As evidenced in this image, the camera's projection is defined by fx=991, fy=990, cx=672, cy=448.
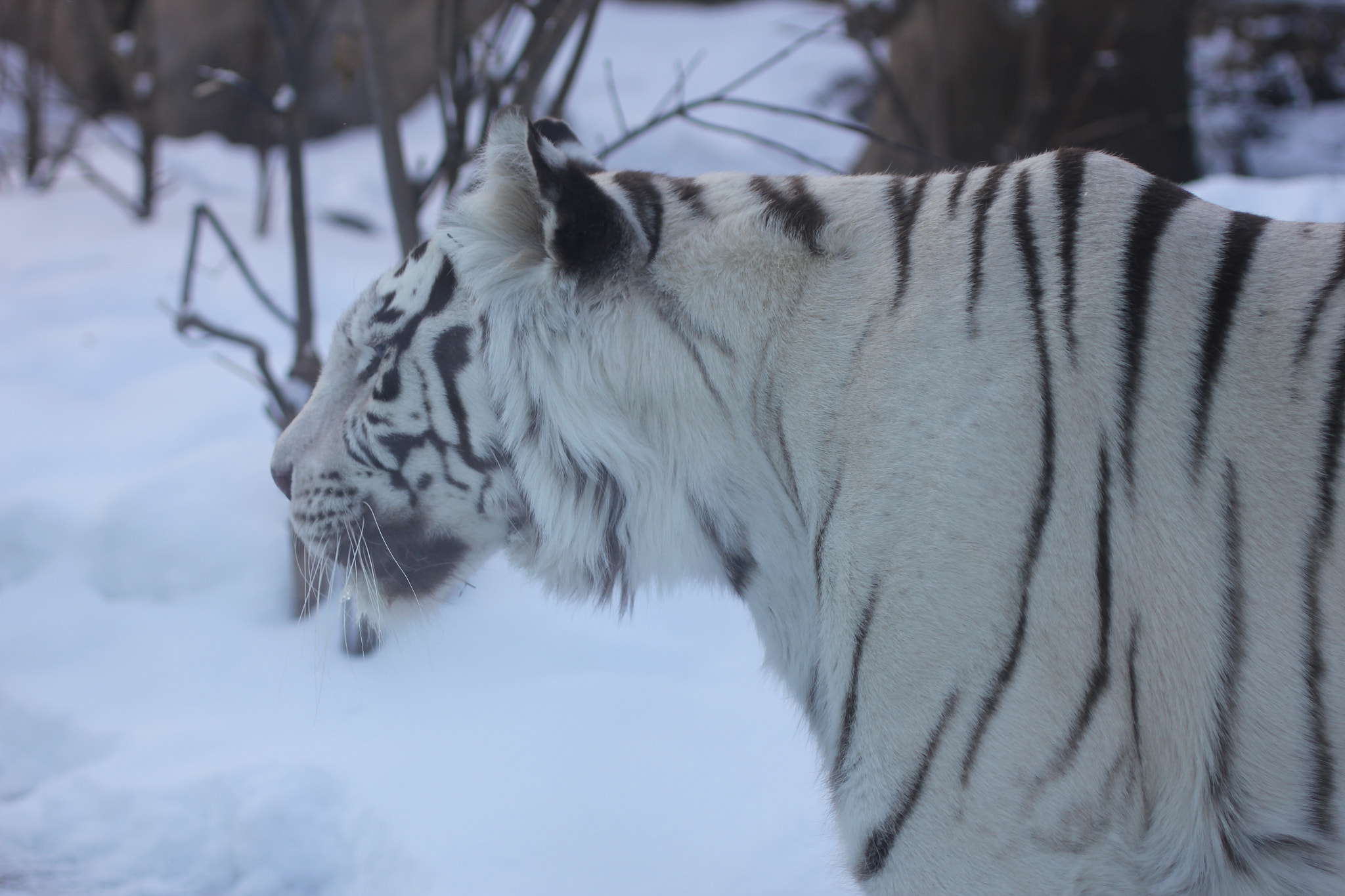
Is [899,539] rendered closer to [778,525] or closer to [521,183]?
[778,525]

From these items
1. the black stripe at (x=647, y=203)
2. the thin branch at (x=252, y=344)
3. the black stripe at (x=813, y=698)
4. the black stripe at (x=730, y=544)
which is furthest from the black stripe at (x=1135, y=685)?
the thin branch at (x=252, y=344)

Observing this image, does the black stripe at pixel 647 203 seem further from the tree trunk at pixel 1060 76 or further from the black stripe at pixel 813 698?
the tree trunk at pixel 1060 76

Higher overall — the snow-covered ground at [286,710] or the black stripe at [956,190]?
the black stripe at [956,190]

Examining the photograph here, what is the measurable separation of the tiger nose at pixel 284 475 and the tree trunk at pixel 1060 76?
4.73 metres

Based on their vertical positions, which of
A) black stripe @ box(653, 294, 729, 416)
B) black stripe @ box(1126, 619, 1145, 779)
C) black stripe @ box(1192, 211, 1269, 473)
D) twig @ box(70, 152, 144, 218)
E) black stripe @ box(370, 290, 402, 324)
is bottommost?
twig @ box(70, 152, 144, 218)

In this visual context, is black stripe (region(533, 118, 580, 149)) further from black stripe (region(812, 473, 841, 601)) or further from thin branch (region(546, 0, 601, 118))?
thin branch (region(546, 0, 601, 118))

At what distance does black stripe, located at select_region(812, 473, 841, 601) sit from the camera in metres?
1.27

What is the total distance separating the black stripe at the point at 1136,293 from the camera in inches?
46.5

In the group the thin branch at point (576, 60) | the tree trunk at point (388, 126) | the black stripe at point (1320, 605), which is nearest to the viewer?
the black stripe at point (1320, 605)

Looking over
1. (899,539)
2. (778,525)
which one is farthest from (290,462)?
(899,539)

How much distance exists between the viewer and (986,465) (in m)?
1.18

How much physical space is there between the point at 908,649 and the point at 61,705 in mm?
2086

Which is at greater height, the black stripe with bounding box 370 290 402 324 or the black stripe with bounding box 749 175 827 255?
the black stripe with bounding box 749 175 827 255

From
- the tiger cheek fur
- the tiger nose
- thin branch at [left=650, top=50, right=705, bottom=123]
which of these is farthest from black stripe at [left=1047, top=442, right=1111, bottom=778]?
thin branch at [left=650, top=50, right=705, bottom=123]
